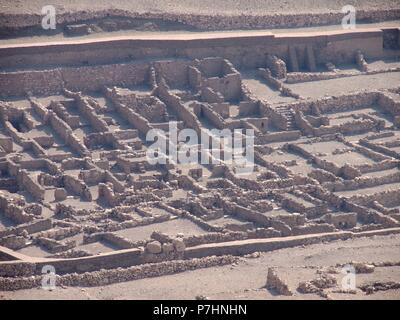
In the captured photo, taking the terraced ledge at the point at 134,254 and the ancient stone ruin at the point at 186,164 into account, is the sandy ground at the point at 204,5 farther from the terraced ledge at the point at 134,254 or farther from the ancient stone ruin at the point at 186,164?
the terraced ledge at the point at 134,254

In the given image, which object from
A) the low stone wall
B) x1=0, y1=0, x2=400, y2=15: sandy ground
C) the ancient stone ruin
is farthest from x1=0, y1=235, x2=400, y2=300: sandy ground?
x1=0, y1=0, x2=400, y2=15: sandy ground

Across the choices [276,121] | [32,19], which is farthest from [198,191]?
[32,19]

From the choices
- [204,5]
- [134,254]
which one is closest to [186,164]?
[134,254]

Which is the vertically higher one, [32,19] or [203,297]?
[32,19]

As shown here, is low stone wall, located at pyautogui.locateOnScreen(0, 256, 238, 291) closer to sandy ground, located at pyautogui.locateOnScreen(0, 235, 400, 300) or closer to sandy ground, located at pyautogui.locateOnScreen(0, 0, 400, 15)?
→ sandy ground, located at pyautogui.locateOnScreen(0, 235, 400, 300)

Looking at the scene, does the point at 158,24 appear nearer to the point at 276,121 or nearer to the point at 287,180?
the point at 276,121

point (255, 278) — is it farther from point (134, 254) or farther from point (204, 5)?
point (204, 5)

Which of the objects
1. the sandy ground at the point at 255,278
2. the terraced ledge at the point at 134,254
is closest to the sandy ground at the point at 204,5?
the terraced ledge at the point at 134,254
